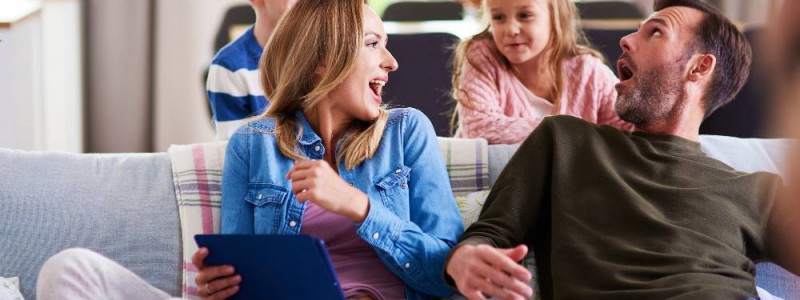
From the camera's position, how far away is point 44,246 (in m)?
1.81

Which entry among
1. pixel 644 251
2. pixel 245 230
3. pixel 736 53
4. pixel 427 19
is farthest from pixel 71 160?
pixel 427 19

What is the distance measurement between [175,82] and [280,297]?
2633 mm

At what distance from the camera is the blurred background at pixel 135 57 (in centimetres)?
354

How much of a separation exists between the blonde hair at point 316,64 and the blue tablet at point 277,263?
0.92 feet

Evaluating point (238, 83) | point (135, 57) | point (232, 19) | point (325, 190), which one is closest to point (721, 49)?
point (325, 190)

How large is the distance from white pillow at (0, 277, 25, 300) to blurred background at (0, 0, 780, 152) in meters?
1.69

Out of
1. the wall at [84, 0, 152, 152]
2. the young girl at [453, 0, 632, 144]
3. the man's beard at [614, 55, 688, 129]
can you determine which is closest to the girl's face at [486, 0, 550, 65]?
the young girl at [453, 0, 632, 144]

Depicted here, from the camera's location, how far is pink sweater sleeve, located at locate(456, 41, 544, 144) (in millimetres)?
2180

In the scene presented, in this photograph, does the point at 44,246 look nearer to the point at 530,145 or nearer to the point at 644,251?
the point at 530,145

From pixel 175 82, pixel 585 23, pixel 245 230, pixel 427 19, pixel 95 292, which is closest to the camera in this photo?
pixel 95 292

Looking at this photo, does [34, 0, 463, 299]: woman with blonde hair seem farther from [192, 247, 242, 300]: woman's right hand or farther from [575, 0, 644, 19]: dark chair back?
[575, 0, 644, 19]: dark chair back

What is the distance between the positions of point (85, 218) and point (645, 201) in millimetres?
1016

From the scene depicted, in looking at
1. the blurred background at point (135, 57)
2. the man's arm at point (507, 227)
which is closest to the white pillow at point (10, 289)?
the man's arm at point (507, 227)

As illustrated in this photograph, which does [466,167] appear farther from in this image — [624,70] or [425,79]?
[425,79]
